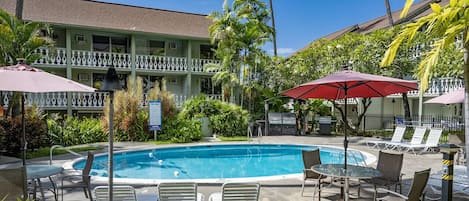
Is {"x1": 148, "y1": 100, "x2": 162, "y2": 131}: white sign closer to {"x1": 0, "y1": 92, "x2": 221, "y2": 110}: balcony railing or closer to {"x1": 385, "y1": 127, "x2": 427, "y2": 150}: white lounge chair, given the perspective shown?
{"x1": 0, "y1": 92, "x2": 221, "y2": 110}: balcony railing

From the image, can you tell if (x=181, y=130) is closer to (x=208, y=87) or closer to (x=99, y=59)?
(x=99, y=59)

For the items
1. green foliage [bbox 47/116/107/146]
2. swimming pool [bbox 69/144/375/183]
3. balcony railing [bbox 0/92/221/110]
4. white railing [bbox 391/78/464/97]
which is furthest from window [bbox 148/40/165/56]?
white railing [bbox 391/78/464/97]

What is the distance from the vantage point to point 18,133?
37.3 ft

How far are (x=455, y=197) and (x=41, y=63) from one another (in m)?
21.5

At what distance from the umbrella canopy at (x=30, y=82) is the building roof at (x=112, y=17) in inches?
677

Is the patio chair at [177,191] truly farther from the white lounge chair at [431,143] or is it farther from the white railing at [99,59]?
the white railing at [99,59]

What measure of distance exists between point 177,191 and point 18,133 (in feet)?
31.9

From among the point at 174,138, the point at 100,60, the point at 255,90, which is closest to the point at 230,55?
the point at 255,90

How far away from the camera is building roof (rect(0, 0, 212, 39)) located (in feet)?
66.8

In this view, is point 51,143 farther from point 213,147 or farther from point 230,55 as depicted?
point 230,55

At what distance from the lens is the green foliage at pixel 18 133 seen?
1120cm

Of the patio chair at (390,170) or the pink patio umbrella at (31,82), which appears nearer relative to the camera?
the pink patio umbrella at (31,82)

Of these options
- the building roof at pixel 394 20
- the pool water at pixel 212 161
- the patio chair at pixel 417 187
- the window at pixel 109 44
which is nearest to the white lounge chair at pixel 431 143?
the pool water at pixel 212 161

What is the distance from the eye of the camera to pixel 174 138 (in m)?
16.2
